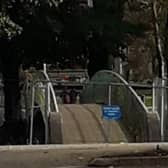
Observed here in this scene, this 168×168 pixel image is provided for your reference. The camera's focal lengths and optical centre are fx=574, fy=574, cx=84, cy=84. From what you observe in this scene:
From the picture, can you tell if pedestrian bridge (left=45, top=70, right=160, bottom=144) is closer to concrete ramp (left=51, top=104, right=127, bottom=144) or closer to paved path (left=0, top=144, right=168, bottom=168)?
concrete ramp (left=51, top=104, right=127, bottom=144)

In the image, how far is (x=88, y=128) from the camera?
17.5 metres

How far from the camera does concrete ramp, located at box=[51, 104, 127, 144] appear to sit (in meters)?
16.7

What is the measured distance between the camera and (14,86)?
2216cm

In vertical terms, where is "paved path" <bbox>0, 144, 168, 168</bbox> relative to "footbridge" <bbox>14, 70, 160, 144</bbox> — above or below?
below

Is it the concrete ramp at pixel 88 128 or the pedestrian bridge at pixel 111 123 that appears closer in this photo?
the pedestrian bridge at pixel 111 123

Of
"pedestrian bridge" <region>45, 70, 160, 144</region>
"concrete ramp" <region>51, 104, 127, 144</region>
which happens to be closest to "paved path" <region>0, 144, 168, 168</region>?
"pedestrian bridge" <region>45, 70, 160, 144</region>

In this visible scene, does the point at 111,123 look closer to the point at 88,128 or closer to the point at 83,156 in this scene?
the point at 88,128

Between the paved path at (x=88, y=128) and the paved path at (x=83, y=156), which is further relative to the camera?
the paved path at (x=88, y=128)

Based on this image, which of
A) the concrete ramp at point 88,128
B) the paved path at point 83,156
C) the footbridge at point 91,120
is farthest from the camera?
the concrete ramp at point 88,128

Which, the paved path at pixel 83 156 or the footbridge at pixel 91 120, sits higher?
the footbridge at pixel 91 120

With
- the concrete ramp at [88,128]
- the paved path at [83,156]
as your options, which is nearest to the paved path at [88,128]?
the concrete ramp at [88,128]

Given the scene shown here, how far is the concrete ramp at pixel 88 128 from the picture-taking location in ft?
54.9

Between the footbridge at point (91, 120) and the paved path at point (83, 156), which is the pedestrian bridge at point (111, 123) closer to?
the footbridge at point (91, 120)

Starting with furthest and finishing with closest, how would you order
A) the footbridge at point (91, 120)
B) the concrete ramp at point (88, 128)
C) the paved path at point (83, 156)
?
the concrete ramp at point (88, 128) → the footbridge at point (91, 120) → the paved path at point (83, 156)
